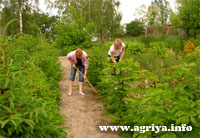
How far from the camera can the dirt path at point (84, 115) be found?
4.55m

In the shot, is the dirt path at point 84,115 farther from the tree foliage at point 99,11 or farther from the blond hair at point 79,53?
the tree foliage at point 99,11

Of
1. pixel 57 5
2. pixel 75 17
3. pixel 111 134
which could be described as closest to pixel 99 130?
pixel 111 134

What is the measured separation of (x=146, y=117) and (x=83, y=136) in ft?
5.36

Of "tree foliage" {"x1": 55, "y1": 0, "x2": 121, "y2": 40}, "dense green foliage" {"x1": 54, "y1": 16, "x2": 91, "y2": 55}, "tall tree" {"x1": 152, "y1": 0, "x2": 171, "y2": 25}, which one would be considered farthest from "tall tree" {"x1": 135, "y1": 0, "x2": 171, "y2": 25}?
"dense green foliage" {"x1": 54, "y1": 16, "x2": 91, "y2": 55}

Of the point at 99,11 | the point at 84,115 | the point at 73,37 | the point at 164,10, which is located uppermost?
the point at 164,10

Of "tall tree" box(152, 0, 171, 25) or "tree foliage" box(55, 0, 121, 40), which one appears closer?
"tree foliage" box(55, 0, 121, 40)

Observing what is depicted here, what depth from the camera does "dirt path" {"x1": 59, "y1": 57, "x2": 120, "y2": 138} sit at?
4.55 meters

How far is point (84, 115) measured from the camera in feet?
18.0

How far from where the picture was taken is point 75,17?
15211mm

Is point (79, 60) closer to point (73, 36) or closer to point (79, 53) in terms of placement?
point (79, 53)

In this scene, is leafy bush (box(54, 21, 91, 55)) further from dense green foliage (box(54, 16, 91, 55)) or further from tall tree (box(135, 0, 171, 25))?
tall tree (box(135, 0, 171, 25))

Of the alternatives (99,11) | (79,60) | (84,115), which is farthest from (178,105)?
(99,11)

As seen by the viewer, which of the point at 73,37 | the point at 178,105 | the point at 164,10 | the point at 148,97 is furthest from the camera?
the point at 164,10

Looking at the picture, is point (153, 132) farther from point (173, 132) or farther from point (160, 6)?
point (160, 6)
